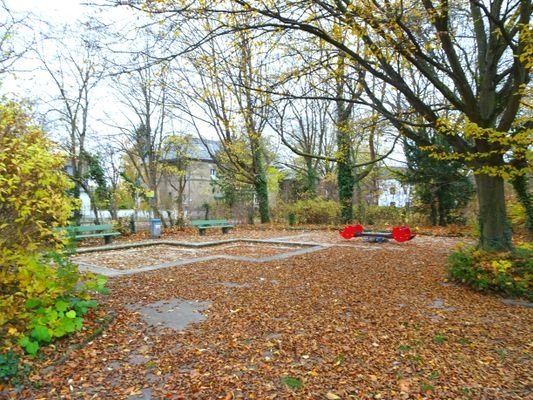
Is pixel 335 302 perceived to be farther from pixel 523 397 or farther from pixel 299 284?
pixel 523 397

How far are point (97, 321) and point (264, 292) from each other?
234 centimetres

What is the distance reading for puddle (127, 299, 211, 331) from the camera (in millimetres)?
4035

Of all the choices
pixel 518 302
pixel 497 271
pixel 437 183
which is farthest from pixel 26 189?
pixel 437 183

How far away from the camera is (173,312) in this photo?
175 inches

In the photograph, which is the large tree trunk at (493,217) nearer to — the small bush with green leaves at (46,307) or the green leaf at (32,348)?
the small bush with green leaves at (46,307)

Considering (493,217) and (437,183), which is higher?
(437,183)

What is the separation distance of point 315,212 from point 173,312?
13076mm

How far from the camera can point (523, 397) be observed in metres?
2.43

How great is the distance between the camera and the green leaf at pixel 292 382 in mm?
2623

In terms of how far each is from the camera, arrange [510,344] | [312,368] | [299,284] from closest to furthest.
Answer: [312,368], [510,344], [299,284]

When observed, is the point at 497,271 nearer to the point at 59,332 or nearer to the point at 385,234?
the point at 59,332

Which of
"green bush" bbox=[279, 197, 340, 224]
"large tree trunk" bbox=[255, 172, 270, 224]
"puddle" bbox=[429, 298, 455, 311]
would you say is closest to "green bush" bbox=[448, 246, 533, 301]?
"puddle" bbox=[429, 298, 455, 311]

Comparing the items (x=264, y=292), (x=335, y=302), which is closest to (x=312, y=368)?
(x=335, y=302)

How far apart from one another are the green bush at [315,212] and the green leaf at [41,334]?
14.4 meters
